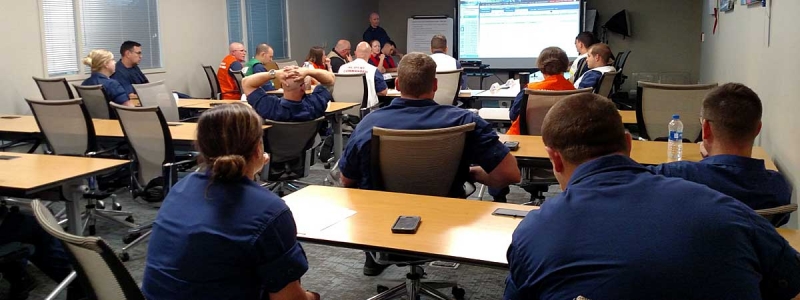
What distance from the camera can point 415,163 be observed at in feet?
9.21

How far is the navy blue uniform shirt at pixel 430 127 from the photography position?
9.59 ft

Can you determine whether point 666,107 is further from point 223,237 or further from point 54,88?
point 54,88

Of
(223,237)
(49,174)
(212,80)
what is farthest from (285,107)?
(212,80)

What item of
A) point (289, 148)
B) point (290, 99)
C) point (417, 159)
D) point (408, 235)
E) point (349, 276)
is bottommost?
point (349, 276)

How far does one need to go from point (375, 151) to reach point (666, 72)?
11.1 metres


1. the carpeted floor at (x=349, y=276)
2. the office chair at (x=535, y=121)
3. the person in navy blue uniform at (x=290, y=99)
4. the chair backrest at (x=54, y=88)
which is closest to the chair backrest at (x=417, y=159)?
the carpeted floor at (x=349, y=276)

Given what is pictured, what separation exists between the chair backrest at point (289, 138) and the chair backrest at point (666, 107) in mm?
2155

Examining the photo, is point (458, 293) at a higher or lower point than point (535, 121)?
lower

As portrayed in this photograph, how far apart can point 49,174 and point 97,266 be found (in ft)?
6.02

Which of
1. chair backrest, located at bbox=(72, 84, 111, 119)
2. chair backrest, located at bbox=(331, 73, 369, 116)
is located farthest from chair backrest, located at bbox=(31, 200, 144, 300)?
chair backrest, located at bbox=(331, 73, 369, 116)

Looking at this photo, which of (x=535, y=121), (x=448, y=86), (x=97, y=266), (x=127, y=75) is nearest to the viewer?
(x=97, y=266)

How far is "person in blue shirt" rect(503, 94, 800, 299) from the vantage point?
3.84 feet

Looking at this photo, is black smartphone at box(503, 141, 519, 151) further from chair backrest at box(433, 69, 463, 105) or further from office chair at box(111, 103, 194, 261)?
chair backrest at box(433, 69, 463, 105)

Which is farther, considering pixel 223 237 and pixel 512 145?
pixel 512 145
